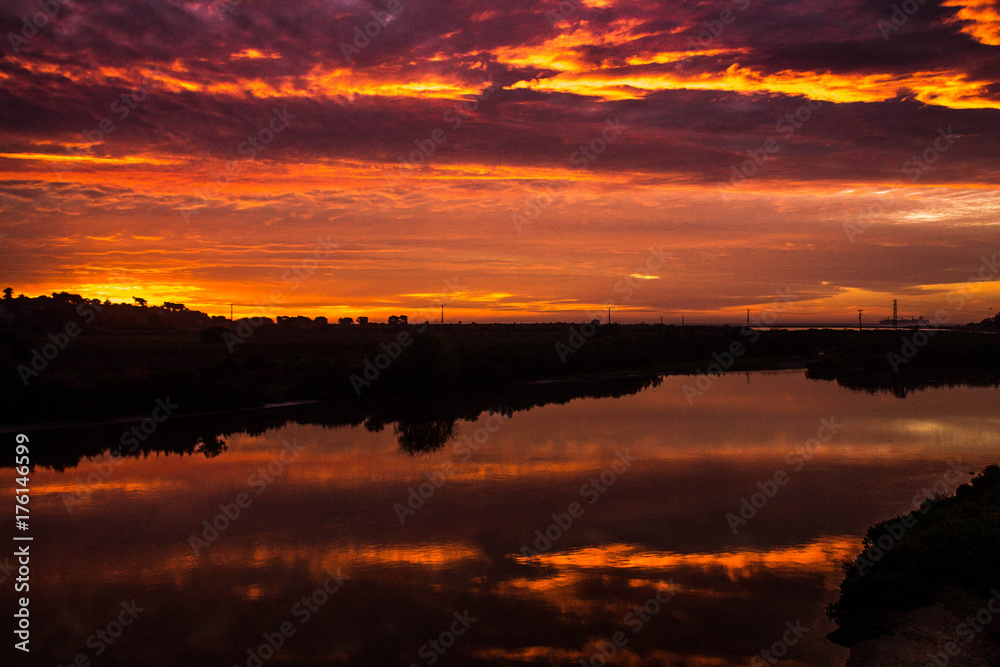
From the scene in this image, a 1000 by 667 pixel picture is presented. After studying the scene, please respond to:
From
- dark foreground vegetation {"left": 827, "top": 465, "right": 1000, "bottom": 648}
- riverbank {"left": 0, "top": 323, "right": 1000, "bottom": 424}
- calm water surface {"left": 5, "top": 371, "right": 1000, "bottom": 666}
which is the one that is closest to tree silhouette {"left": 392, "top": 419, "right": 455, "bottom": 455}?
calm water surface {"left": 5, "top": 371, "right": 1000, "bottom": 666}

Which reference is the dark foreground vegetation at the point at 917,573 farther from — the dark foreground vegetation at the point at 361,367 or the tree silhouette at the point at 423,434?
the dark foreground vegetation at the point at 361,367

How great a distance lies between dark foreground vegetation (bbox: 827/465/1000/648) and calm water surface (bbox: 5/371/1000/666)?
16.6 inches

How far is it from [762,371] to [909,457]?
35103mm

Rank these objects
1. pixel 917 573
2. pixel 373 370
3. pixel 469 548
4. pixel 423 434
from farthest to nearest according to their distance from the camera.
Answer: pixel 373 370, pixel 423 434, pixel 469 548, pixel 917 573

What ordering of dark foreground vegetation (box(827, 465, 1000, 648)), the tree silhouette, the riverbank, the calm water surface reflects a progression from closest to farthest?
1. the calm water surface
2. dark foreground vegetation (box(827, 465, 1000, 648))
3. the tree silhouette
4. the riverbank

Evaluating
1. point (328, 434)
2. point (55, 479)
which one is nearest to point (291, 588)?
point (55, 479)

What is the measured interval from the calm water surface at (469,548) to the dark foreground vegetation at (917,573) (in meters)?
0.42

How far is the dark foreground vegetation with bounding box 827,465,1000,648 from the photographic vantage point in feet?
29.2

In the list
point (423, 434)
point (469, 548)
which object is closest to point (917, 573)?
point (469, 548)

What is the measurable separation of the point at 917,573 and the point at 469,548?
20.7 ft

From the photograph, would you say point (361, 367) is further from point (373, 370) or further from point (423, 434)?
point (423, 434)

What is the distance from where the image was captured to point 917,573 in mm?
9602

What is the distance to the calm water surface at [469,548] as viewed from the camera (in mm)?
8578

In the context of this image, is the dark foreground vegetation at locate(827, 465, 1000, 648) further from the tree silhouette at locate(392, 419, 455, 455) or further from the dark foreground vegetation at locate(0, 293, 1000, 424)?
the dark foreground vegetation at locate(0, 293, 1000, 424)
